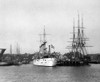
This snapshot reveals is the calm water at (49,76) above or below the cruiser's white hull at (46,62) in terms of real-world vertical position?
below

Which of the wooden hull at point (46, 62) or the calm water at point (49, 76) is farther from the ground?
the wooden hull at point (46, 62)

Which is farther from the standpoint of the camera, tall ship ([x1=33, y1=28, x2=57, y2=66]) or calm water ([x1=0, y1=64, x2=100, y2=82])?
tall ship ([x1=33, y1=28, x2=57, y2=66])

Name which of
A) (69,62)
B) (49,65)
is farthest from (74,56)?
(49,65)

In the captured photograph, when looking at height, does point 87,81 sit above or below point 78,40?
below

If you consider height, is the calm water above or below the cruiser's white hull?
below

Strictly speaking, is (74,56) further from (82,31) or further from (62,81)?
(62,81)

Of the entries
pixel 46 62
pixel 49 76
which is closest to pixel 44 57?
pixel 46 62

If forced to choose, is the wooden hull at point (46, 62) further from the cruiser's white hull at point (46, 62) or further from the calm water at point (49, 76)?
the calm water at point (49, 76)

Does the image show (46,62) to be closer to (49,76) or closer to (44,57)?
(44,57)

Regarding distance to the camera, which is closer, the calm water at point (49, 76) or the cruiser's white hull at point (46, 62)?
the calm water at point (49, 76)

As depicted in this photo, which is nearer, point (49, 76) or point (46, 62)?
point (49, 76)

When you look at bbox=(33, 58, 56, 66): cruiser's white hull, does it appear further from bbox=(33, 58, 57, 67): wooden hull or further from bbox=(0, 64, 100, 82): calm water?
bbox=(0, 64, 100, 82): calm water
